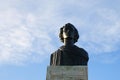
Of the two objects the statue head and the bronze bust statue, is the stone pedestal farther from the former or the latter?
the statue head

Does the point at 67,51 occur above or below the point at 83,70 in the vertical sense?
above

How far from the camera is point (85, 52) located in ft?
32.3

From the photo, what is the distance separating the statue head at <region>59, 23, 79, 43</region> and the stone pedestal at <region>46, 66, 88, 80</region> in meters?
1.20

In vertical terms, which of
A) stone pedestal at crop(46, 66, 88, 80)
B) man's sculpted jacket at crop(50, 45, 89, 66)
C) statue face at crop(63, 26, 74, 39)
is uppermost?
statue face at crop(63, 26, 74, 39)

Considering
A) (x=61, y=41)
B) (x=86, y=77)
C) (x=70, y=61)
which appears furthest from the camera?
(x=61, y=41)

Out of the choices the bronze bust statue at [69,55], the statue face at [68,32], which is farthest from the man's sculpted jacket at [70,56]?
the statue face at [68,32]

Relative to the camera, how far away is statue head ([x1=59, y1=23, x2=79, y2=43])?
10039mm

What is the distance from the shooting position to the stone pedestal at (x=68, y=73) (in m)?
9.02

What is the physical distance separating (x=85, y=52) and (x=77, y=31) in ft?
2.60

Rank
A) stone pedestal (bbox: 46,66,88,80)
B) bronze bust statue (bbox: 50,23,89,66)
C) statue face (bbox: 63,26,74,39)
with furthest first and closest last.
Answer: statue face (bbox: 63,26,74,39) → bronze bust statue (bbox: 50,23,89,66) → stone pedestal (bbox: 46,66,88,80)

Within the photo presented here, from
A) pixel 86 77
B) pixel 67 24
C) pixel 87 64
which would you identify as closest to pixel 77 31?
pixel 67 24

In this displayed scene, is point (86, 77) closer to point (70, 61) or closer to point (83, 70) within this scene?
point (83, 70)

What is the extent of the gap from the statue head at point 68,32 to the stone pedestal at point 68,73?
120 cm

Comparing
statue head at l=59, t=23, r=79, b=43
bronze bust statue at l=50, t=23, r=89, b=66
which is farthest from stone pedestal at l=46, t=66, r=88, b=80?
statue head at l=59, t=23, r=79, b=43
